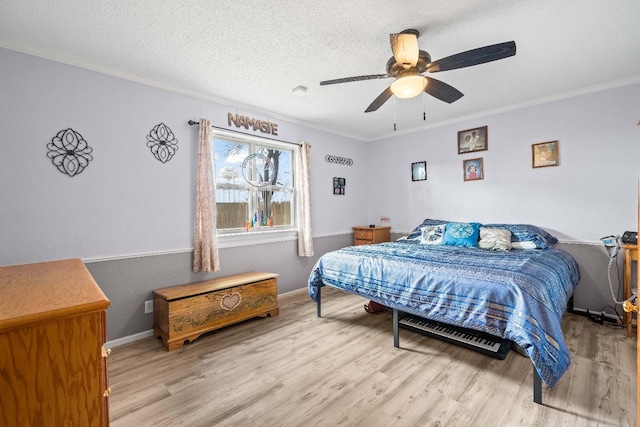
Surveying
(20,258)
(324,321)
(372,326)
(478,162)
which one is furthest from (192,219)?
(478,162)

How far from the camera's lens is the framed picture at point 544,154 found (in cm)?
344

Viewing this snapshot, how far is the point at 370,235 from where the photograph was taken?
184 inches

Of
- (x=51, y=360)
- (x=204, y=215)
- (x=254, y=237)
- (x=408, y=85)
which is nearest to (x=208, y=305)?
(x=204, y=215)

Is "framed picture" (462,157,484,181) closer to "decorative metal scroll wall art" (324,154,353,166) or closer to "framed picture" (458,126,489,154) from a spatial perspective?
"framed picture" (458,126,489,154)

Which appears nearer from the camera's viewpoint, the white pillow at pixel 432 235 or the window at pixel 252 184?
→ the window at pixel 252 184

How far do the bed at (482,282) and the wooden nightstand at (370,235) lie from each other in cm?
111

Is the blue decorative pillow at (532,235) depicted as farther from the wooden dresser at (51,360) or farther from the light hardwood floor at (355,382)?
the wooden dresser at (51,360)

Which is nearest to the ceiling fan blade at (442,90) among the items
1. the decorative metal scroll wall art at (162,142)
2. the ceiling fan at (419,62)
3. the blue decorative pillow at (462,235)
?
the ceiling fan at (419,62)

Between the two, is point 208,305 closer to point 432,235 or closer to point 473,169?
point 432,235

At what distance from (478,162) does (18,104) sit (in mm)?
4955

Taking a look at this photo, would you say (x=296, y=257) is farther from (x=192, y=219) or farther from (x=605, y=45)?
(x=605, y=45)

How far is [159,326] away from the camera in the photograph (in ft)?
8.89

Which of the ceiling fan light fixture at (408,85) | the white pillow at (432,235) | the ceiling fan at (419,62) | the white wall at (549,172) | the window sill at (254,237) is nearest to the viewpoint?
the ceiling fan at (419,62)

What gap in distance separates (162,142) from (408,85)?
2437 millimetres
